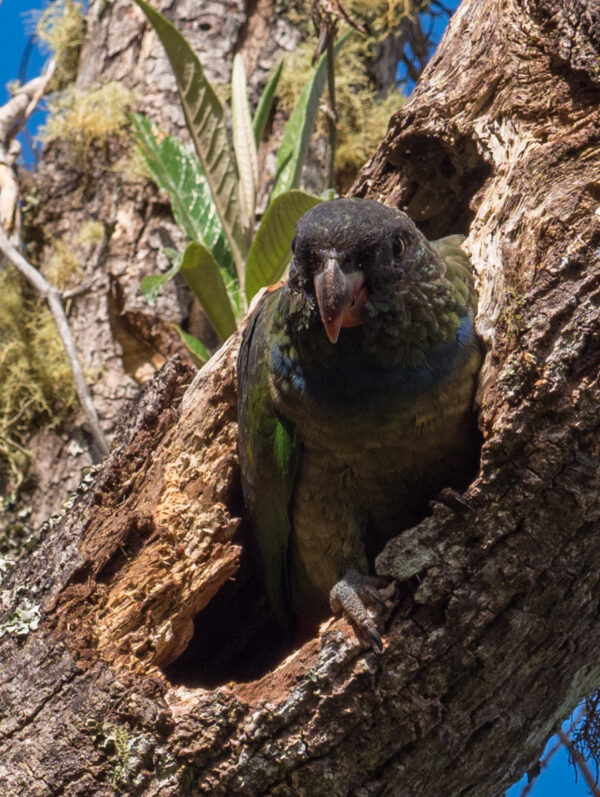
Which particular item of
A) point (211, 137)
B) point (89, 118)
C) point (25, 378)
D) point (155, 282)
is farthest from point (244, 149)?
point (25, 378)

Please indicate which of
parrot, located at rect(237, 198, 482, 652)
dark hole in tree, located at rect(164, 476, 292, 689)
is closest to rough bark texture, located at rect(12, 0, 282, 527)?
dark hole in tree, located at rect(164, 476, 292, 689)

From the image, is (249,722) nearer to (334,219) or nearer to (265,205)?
(334,219)

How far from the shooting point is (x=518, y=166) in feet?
8.35

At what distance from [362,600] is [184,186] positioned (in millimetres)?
2571

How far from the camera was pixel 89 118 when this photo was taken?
4.97 meters

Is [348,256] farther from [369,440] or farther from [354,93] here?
[354,93]

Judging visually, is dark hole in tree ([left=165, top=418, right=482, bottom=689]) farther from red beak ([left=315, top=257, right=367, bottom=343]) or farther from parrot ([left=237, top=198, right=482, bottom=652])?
red beak ([left=315, top=257, right=367, bottom=343])

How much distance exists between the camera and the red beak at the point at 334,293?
236 cm

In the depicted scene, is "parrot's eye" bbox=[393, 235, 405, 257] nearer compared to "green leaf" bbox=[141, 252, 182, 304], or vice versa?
"parrot's eye" bbox=[393, 235, 405, 257]

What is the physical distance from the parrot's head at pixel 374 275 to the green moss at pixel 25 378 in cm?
238

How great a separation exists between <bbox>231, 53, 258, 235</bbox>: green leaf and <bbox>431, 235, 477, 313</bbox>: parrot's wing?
146 cm

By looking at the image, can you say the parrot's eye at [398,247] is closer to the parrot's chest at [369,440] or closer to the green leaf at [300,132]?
the parrot's chest at [369,440]

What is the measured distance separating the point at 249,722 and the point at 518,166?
176 centimetres

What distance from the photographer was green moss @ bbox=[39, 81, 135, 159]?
497cm
